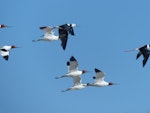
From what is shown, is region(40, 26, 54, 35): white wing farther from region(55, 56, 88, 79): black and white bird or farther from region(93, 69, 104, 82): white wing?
region(93, 69, 104, 82): white wing

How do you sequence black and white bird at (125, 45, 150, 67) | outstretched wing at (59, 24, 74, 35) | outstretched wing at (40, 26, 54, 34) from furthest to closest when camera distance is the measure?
outstretched wing at (59, 24, 74, 35) < outstretched wing at (40, 26, 54, 34) < black and white bird at (125, 45, 150, 67)

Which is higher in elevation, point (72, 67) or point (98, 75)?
point (72, 67)

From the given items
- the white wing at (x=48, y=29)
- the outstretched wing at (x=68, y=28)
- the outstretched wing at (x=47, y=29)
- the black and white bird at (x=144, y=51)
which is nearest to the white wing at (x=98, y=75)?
the outstretched wing at (x=68, y=28)

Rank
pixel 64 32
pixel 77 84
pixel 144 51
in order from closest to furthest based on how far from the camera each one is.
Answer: pixel 144 51 < pixel 64 32 < pixel 77 84


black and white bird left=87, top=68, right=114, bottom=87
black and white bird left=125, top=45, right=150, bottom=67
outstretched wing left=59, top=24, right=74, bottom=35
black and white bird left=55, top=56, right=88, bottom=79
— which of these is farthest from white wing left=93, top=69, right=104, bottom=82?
black and white bird left=125, top=45, right=150, bottom=67

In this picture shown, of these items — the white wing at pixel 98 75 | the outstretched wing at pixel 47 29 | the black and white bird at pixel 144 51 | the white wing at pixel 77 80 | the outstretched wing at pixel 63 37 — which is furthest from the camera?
the white wing at pixel 77 80

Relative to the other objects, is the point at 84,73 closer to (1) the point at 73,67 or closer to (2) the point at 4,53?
(1) the point at 73,67

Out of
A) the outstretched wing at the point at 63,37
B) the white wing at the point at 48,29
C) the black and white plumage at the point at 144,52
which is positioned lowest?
the black and white plumage at the point at 144,52

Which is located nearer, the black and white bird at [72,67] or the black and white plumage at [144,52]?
the black and white plumage at [144,52]

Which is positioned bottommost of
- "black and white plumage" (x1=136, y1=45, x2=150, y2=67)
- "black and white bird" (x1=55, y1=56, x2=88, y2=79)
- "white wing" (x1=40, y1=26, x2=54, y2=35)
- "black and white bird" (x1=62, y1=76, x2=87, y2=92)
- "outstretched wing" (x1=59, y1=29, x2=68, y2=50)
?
"black and white bird" (x1=62, y1=76, x2=87, y2=92)

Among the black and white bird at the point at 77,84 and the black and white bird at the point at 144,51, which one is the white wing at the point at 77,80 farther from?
the black and white bird at the point at 144,51

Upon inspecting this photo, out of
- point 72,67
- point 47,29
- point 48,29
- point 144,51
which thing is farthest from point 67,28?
point 144,51

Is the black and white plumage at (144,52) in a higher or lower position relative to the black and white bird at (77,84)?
higher

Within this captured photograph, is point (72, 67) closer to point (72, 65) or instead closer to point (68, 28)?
point (72, 65)
